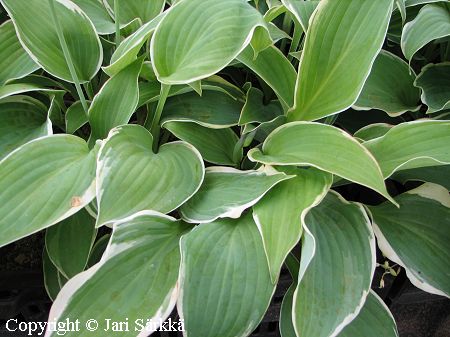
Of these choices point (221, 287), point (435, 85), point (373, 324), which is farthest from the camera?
point (435, 85)

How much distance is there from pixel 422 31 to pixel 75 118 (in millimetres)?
536

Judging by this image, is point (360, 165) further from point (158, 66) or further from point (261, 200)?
point (158, 66)

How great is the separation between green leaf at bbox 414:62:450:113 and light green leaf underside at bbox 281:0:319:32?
0.70ft

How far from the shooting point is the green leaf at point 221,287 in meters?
0.54

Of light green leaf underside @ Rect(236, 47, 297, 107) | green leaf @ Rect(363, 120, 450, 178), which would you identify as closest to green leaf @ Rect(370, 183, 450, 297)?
green leaf @ Rect(363, 120, 450, 178)

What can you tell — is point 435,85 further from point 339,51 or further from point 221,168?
point 221,168

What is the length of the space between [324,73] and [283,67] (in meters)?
0.07

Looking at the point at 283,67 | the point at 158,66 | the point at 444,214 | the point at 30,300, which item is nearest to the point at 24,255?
the point at 30,300

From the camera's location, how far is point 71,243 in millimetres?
679

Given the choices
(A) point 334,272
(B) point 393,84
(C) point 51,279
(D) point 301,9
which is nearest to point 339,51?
(D) point 301,9

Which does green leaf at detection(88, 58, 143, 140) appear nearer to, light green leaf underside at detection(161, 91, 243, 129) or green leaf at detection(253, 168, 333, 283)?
light green leaf underside at detection(161, 91, 243, 129)

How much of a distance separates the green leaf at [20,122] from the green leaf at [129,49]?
127 mm

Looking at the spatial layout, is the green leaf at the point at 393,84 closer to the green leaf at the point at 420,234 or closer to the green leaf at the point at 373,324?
the green leaf at the point at 420,234

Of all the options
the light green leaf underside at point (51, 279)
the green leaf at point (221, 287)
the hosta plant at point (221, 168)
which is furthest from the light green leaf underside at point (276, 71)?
the light green leaf underside at point (51, 279)
